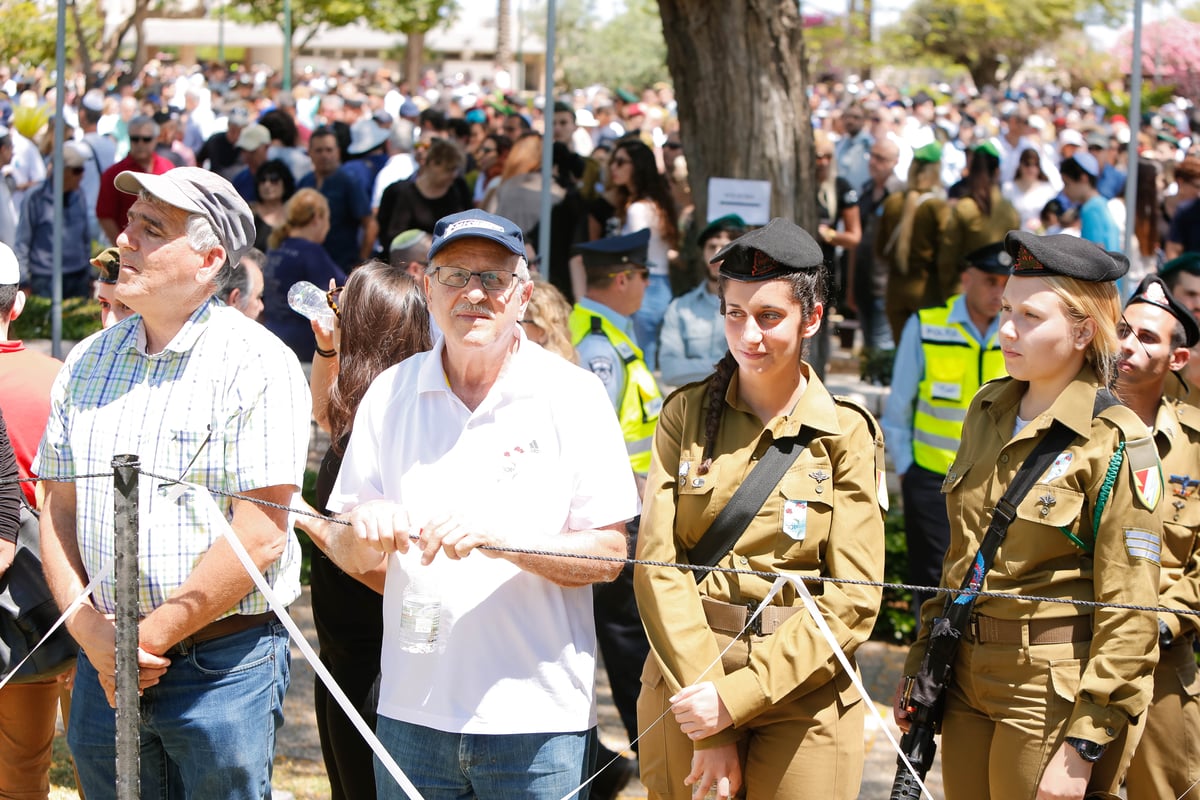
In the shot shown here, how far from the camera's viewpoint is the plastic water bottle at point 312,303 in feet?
14.9

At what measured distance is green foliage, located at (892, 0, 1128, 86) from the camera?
152 feet

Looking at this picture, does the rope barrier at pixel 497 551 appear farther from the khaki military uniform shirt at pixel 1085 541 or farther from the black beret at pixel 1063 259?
the black beret at pixel 1063 259

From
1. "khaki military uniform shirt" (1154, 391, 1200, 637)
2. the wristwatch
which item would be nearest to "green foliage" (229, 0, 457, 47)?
"khaki military uniform shirt" (1154, 391, 1200, 637)

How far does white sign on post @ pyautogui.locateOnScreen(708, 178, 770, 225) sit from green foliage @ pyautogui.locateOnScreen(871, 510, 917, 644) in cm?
204

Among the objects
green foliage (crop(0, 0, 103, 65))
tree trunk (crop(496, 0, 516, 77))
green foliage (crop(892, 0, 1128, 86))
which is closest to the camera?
green foliage (crop(0, 0, 103, 65))

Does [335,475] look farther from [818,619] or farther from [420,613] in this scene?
[818,619]

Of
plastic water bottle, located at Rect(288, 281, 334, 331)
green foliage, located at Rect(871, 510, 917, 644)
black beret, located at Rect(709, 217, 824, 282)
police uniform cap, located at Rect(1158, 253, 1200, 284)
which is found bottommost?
green foliage, located at Rect(871, 510, 917, 644)

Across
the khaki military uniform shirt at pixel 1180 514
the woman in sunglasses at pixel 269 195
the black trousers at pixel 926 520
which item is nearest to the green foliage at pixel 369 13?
the woman in sunglasses at pixel 269 195

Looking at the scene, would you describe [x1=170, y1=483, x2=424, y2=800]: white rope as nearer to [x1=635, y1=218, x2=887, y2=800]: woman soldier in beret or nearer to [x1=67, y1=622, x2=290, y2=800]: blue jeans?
[x1=67, y1=622, x2=290, y2=800]: blue jeans

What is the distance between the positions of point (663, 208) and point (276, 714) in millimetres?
7050

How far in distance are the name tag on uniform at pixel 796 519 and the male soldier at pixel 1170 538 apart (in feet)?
3.05

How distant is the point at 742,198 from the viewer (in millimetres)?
8516

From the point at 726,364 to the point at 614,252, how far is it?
247 centimetres

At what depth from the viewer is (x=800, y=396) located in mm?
3432
